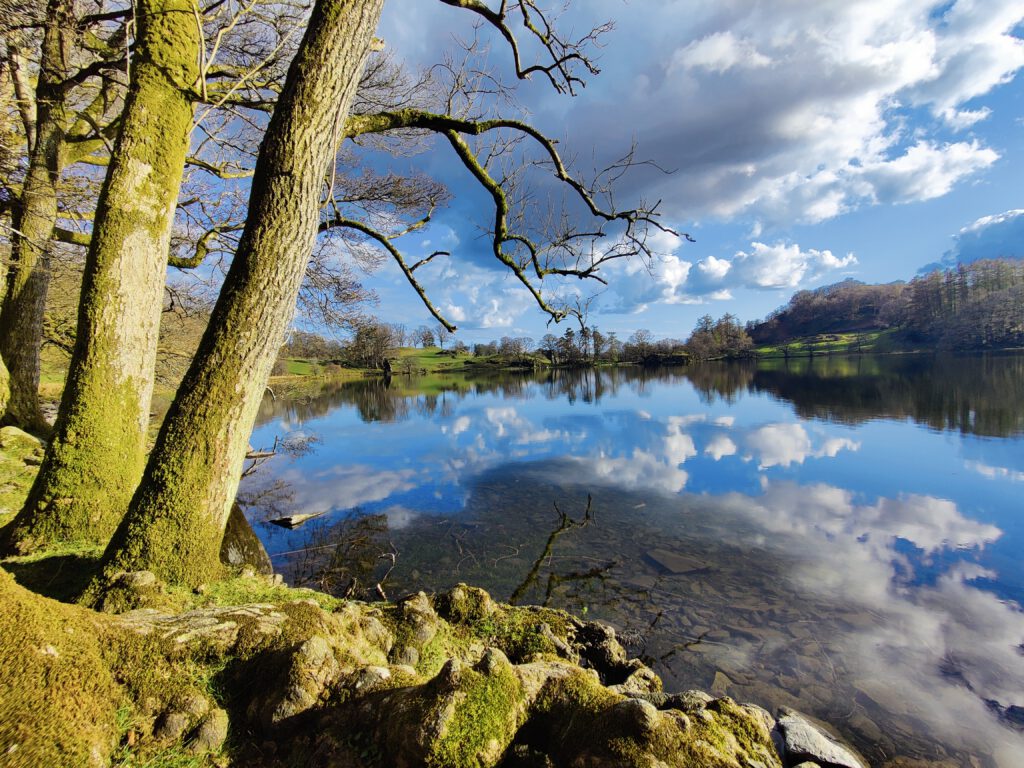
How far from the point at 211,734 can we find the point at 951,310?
417ft

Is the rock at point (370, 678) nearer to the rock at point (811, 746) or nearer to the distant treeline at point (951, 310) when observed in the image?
the rock at point (811, 746)

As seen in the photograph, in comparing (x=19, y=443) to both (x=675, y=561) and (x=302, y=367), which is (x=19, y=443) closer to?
(x=675, y=561)

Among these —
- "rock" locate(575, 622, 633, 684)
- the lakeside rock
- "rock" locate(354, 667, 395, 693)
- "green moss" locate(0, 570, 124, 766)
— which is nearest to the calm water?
"rock" locate(575, 622, 633, 684)

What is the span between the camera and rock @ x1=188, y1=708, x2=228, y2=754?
6.32 feet

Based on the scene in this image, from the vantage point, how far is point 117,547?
9.98 feet

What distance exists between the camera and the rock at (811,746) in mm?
3649

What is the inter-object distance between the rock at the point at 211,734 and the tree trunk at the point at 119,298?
3.03 metres

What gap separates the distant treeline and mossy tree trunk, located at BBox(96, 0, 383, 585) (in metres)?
114

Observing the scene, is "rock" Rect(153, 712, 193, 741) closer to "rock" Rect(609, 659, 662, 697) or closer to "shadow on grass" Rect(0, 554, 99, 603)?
"shadow on grass" Rect(0, 554, 99, 603)

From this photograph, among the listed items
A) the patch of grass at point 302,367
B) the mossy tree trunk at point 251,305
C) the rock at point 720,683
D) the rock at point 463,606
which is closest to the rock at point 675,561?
the rock at point 720,683

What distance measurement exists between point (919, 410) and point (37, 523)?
32.0 metres

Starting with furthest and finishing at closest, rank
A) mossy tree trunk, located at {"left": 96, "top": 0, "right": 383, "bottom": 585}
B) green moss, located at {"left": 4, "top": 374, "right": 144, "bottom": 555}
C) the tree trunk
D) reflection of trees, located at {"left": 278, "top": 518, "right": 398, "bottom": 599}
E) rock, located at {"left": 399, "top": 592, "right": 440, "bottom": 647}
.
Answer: reflection of trees, located at {"left": 278, "top": 518, "right": 398, "bottom": 599}
the tree trunk
green moss, located at {"left": 4, "top": 374, "right": 144, "bottom": 555}
rock, located at {"left": 399, "top": 592, "right": 440, "bottom": 647}
mossy tree trunk, located at {"left": 96, "top": 0, "right": 383, "bottom": 585}

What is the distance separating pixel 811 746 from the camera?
12.5 feet

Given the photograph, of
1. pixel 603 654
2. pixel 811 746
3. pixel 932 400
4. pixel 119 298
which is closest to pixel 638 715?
pixel 811 746
